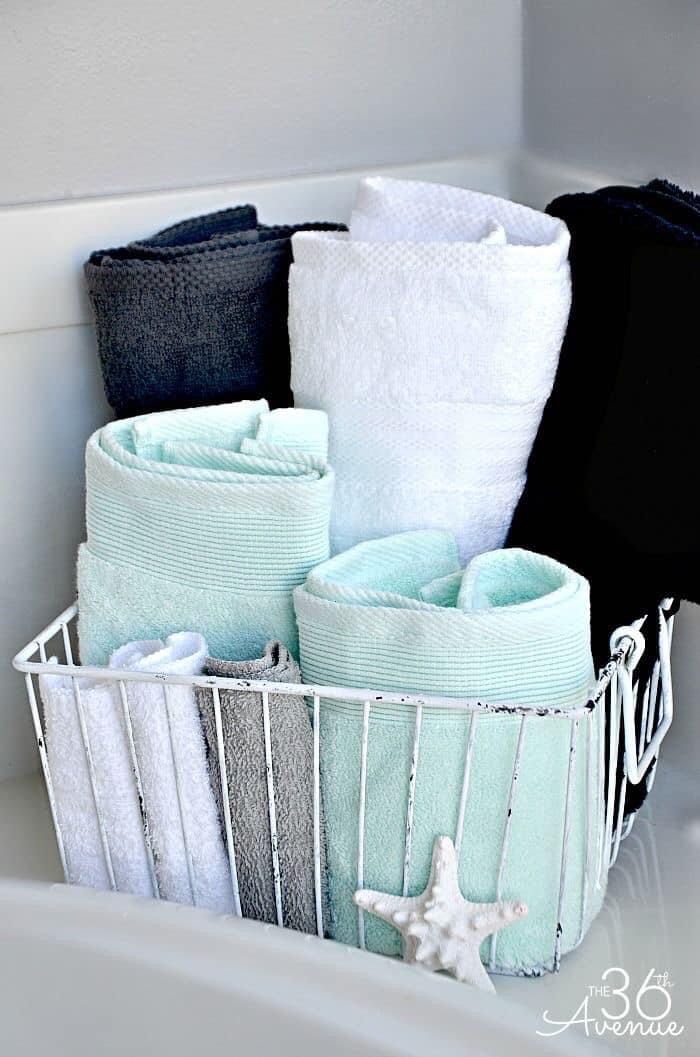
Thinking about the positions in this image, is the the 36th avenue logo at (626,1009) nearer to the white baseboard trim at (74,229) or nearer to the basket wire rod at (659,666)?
the basket wire rod at (659,666)

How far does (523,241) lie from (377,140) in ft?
0.85

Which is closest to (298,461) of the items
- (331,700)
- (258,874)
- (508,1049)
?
(331,700)

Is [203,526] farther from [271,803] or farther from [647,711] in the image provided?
[647,711]

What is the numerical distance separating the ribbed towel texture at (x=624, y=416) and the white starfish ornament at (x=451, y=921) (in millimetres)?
183

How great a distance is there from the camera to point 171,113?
3.14 feet

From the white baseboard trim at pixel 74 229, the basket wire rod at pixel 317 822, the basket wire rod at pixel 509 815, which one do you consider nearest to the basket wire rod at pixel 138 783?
the basket wire rod at pixel 317 822

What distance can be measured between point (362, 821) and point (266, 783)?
6 centimetres

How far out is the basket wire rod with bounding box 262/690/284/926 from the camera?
2.40ft

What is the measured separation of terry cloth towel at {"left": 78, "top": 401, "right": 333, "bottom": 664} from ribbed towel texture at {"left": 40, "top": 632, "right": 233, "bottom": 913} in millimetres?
27

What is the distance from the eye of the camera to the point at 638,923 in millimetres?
808

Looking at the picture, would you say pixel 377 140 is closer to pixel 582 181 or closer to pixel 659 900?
pixel 582 181

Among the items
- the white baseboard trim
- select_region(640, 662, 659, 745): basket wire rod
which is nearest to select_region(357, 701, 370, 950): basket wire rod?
select_region(640, 662, 659, 745): basket wire rod

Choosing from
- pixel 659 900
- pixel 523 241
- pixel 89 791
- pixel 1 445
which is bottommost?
pixel 659 900

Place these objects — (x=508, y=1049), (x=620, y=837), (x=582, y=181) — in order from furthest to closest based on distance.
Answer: (x=582, y=181) < (x=620, y=837) < (x=508, y=1049)
